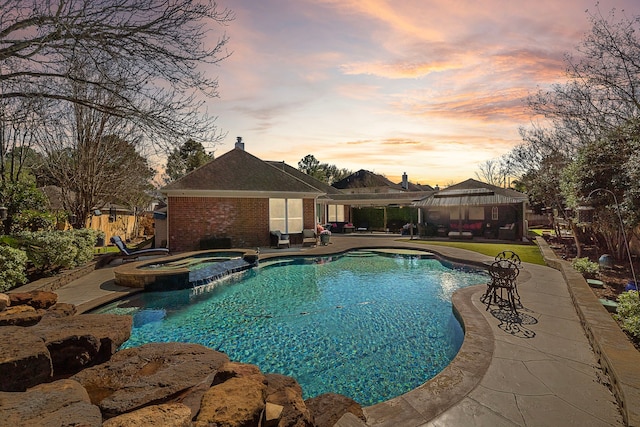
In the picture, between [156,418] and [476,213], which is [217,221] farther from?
[476,213]

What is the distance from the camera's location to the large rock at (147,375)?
9.41 feet

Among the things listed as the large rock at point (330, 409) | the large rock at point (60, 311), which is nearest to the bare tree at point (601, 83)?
the large rock at point (330, 409)

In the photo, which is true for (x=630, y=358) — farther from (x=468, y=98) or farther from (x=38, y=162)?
(x=38, y=162)

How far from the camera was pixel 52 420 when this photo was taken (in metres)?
2.32

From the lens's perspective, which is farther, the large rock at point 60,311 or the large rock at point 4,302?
the large rock at point 60,311

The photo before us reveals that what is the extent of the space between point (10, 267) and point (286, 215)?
1375cm

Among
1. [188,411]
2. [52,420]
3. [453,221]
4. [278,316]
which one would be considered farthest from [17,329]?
[453,221]

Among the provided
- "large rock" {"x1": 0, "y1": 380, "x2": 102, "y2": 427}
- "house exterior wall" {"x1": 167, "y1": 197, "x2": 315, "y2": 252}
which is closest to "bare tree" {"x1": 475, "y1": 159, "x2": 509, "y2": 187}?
"house exterior wall" {"x1": 167, "y1": 197, "x2": 315, "y2": 252}

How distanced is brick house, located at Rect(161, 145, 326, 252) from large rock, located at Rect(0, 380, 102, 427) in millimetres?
15151

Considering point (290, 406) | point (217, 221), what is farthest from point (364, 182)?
point (290, 406)

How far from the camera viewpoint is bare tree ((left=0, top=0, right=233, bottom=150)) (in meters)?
6.21

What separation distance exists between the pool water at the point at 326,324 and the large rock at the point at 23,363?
124 inches

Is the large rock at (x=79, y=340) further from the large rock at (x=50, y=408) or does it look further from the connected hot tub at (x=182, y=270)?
the connected hot tub at (x=182, y=270)

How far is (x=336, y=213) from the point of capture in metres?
33.2
